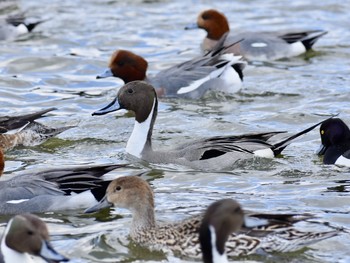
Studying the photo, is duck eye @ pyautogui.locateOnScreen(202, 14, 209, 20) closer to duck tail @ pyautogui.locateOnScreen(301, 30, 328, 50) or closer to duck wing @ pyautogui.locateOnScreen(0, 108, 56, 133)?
duck tail @ pyautogui.locateOnScreen(301, 30, 328, 50)

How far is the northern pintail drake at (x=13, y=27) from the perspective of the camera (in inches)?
664

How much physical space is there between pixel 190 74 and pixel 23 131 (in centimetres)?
289

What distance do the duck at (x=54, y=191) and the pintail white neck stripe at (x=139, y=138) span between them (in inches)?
70.6

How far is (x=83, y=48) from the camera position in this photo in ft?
53.4

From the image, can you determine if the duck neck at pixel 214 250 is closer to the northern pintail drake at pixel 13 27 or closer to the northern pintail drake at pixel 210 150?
the northern pintail drake at pixel 210 150

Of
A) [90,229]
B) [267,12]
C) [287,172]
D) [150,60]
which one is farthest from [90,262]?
[267,12]

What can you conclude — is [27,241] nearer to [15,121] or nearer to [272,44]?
[15,121]

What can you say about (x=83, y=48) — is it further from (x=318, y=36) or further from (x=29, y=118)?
(x=29, y=118)

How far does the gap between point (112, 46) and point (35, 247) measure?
10329mm

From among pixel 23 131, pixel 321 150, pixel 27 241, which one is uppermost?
pixel 27 241

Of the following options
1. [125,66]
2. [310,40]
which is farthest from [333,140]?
[310,40]

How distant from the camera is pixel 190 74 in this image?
1315 cm

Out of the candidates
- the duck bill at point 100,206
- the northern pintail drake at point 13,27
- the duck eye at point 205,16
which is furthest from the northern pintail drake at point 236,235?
the northern pintail drake at point 13,27

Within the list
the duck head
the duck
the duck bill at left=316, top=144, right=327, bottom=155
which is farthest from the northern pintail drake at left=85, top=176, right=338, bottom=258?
the duck head
